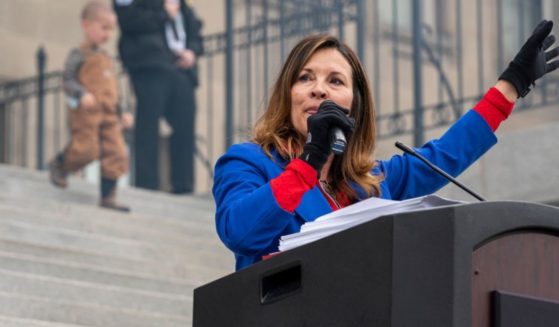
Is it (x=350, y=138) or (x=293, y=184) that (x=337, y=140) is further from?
(x=350, y=138)

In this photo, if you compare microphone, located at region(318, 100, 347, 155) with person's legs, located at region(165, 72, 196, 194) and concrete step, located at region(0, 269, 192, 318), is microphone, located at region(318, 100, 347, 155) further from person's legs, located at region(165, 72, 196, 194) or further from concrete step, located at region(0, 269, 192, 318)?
person's legs, located at region(165, 72, 196, 194)

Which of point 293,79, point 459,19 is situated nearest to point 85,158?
point 459,19

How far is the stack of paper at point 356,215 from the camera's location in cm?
271

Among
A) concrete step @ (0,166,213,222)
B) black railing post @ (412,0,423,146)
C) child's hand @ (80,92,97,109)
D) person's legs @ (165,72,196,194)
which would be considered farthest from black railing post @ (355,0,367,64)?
child's hand @ (80,92,97,109)

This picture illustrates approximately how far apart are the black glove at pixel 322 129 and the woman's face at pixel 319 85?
1.08 ft

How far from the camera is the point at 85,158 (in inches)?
364

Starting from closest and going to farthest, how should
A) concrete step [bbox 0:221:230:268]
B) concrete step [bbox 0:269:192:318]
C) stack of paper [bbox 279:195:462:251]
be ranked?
stack of paper [bbox 279:195:462:251]
concrete step [bbox 0:269:192:318]
concrete step [bbox 0:221:230:268]

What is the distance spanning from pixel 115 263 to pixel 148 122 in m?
2.81

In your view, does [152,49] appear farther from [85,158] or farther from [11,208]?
[11,208]

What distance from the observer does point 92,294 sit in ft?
21.2

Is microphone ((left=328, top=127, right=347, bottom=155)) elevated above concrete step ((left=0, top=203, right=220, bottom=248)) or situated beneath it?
situated beneath

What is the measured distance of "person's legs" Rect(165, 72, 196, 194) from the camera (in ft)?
33.2

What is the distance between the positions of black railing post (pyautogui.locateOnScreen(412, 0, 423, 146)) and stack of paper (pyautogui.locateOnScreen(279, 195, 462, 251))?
7001mm

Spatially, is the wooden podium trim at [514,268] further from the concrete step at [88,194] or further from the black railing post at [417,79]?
the black railing post at [417,79]
